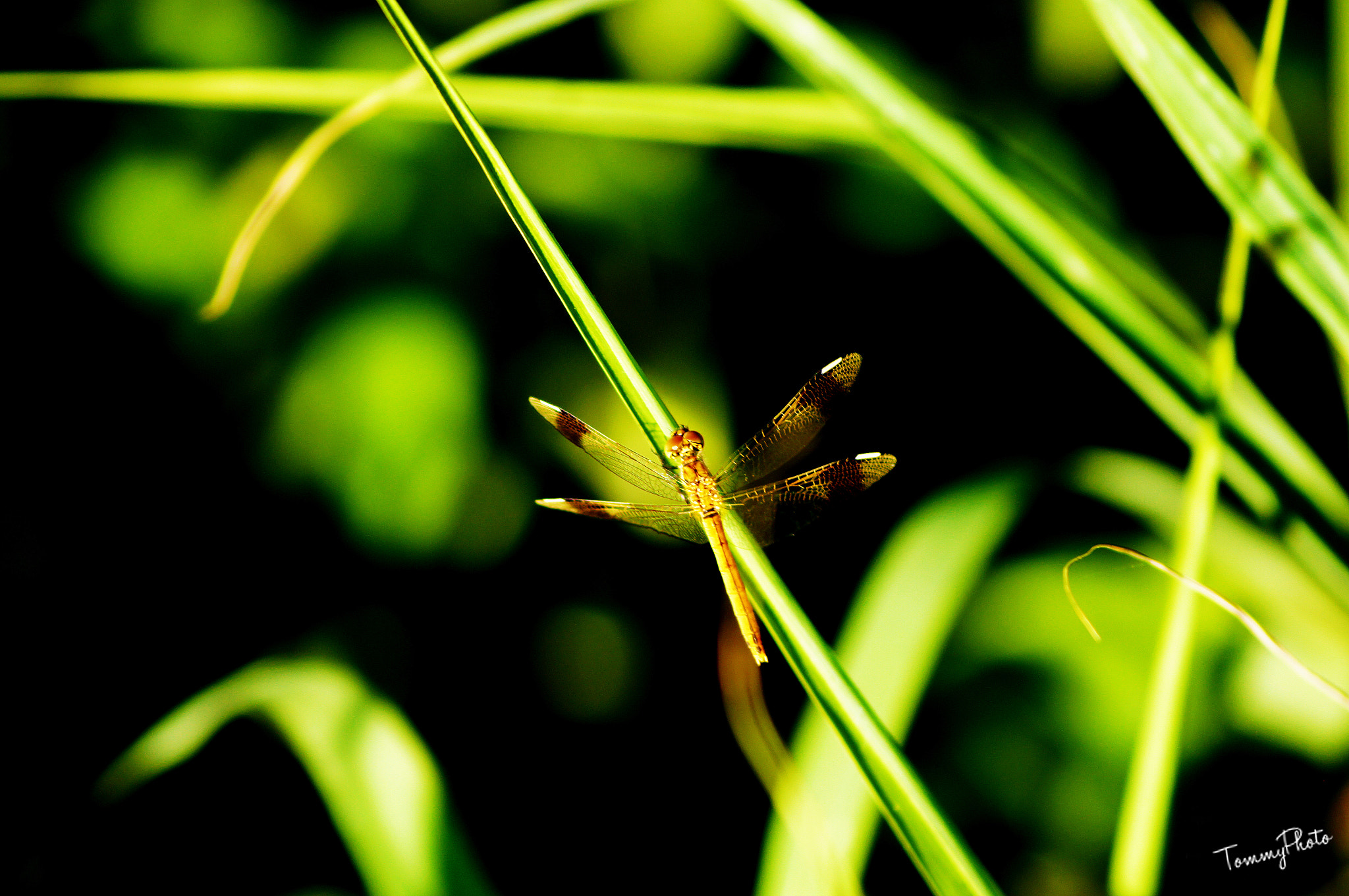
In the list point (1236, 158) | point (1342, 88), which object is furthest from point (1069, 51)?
point (1236, 158)

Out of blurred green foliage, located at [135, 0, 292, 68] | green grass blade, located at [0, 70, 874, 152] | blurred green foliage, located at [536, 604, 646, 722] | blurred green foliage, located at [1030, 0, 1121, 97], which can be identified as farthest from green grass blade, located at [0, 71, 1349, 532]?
blurred green foliage, located at [536, 604, 646, 722]

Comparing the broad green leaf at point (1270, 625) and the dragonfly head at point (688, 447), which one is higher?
the dragonfly head at point (688, 447)

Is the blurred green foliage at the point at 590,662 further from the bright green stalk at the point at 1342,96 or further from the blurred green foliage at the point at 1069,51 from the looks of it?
the blurred green foliage at the point at 1069,51

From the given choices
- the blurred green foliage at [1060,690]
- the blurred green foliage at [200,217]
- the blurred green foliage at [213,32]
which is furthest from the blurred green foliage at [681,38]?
the blurred green foliage at [1060,690]

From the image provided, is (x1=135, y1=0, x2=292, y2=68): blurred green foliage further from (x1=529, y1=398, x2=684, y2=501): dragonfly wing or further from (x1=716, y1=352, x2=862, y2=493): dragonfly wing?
(x1=716, y1=352, x2=862, y2=493): dragonfly wing

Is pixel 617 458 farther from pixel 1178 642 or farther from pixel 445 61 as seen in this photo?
pixel 1178 642
